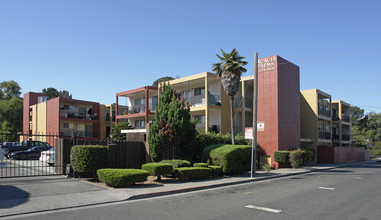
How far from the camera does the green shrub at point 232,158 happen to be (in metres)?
16.7

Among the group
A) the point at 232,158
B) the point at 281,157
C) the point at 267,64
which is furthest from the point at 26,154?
the point at 267,64

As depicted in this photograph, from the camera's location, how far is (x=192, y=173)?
14.7 metres

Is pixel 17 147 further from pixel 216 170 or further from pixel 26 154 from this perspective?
pixel 216 170

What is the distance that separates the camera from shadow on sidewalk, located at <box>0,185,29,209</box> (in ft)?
28.7

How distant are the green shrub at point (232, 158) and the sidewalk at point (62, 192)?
7.77 ft

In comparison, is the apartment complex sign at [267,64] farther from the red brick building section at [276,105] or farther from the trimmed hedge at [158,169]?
the trimmed hedge at [158,169]

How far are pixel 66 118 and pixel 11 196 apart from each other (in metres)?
31.4

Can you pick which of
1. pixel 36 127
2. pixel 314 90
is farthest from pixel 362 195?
pixel 36 127

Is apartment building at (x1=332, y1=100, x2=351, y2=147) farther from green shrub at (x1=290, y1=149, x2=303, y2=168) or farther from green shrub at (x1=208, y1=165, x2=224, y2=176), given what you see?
green shrub at (x1=208, y1=165, x2=224, y2=176)

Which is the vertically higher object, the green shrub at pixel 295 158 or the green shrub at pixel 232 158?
the green shrub at pixel 232 158

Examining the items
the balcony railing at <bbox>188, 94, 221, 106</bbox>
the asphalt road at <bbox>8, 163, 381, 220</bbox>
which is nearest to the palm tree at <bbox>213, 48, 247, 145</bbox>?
the balcony railing at <bbox>188, 94, 221, 106</bbox>

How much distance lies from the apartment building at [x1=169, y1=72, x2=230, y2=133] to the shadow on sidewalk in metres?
17.8

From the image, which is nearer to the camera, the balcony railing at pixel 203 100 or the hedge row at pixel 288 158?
the hedge row at pixel 288 158

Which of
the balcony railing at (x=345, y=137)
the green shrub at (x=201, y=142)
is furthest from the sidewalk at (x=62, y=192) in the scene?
the balcony railing at (x=345, y=137)
